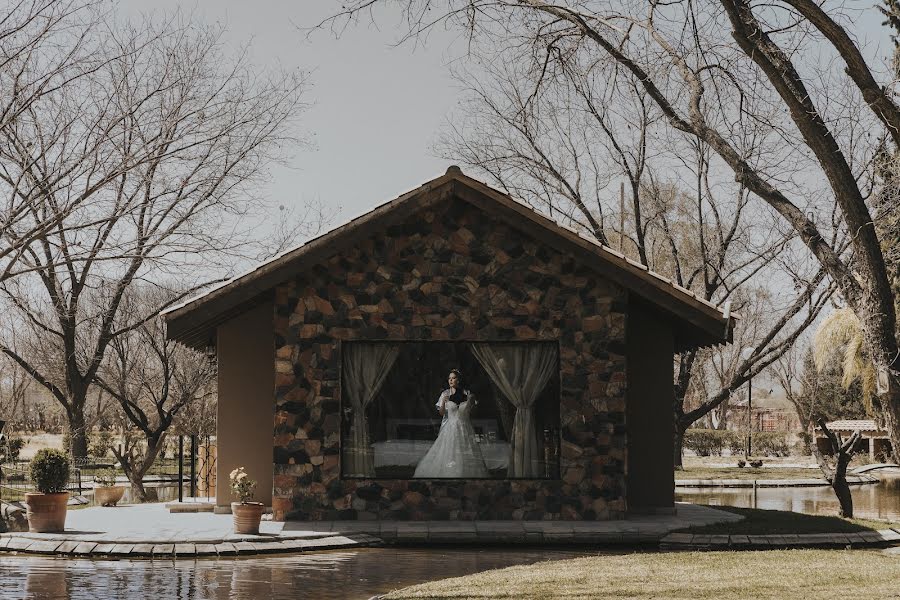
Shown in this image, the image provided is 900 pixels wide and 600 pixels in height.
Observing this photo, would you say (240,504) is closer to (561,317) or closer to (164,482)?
(561,317)

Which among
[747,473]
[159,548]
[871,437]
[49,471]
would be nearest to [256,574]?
[159,548]

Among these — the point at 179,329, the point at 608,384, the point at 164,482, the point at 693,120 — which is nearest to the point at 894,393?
the point at 693,120

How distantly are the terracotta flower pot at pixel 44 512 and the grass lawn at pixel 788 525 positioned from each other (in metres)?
8.08

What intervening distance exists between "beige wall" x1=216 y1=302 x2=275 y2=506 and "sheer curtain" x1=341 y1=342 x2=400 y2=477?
135cm

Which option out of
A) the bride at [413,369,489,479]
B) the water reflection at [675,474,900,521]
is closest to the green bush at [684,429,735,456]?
the water reflection at [675,474,900,521]

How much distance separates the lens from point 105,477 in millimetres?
29094

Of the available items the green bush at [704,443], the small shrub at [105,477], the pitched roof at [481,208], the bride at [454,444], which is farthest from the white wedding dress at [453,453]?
the green bush at [704,443]

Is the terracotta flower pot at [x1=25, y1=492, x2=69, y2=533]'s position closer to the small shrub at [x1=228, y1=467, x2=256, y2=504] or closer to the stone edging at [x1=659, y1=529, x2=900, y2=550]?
the small shrub at [x1=228, y1=467, x2=256, y2=504]

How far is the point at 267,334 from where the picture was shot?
16422mm

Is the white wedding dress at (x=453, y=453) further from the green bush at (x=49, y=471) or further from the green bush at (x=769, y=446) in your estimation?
the green bush at (x=769, y=446)

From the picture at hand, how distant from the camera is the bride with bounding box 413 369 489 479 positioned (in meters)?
15.7

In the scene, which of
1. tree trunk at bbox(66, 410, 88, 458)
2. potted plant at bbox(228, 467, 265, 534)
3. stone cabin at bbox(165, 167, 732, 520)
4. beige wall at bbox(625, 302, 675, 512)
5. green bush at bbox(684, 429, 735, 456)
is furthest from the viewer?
green bush at bbox(684, 429, 735, 456)

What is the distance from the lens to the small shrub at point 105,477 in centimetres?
2630

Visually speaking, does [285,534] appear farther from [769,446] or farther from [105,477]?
[769,446]
